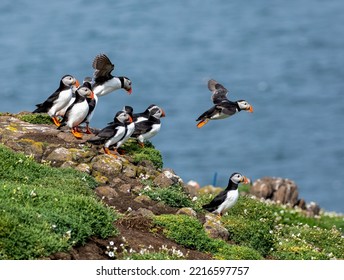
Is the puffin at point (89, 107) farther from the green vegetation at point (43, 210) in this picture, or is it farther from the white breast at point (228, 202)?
the white breast at point (228, 202)

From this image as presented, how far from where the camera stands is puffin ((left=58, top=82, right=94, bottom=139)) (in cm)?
2058

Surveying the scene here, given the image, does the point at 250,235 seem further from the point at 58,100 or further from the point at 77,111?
the point at 58,100

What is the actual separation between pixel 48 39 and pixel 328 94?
2954 centimetres


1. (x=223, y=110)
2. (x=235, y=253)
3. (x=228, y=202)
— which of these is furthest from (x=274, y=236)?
(x=223, y=110)

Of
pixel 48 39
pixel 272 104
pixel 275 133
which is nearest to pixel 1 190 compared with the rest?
pixel 275 133

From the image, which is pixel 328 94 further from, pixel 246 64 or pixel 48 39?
pixel 48 39

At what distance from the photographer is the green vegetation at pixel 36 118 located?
71.5ft

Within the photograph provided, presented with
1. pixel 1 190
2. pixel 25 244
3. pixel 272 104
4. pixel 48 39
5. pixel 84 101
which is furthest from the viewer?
pixel 48 39

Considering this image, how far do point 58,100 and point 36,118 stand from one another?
78 centimetres

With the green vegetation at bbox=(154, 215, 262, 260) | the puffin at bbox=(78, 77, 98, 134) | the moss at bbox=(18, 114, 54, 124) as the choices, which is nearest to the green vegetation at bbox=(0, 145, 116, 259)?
the green vegetation at bbox=(154, 215, 262, 260)

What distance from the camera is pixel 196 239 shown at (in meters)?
17.1

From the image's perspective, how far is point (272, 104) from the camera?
278 ft

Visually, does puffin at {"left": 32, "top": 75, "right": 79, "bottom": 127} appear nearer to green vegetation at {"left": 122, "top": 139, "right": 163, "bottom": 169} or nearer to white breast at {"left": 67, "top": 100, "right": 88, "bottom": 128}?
white breast at {"left": 67, "top": 100, "right": 88, "bottom": 128}

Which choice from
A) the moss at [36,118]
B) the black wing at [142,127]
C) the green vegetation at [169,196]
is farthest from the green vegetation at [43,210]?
the moss at [36,118]
